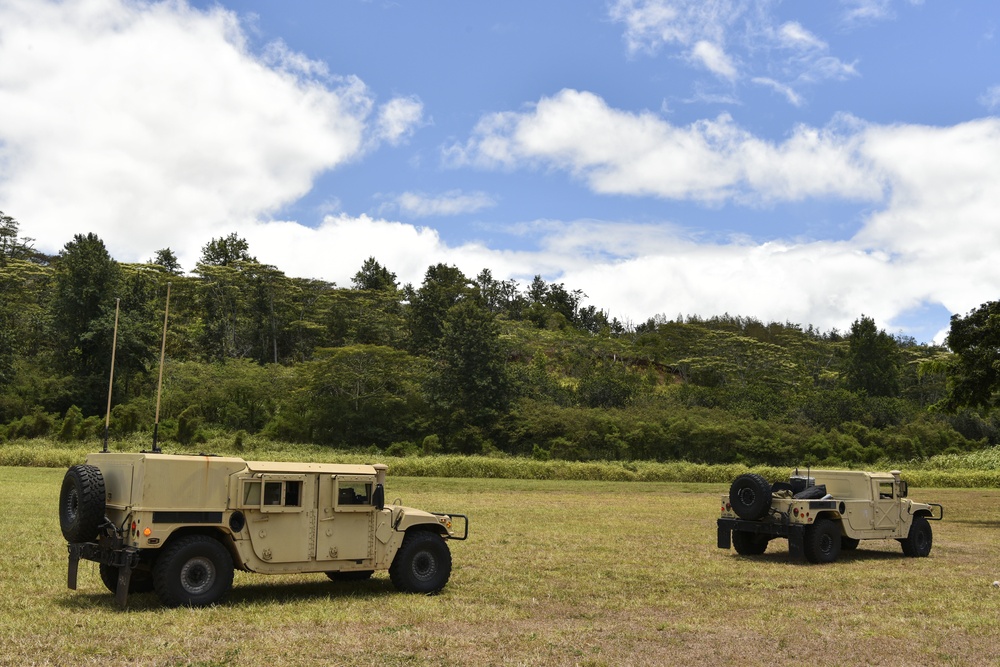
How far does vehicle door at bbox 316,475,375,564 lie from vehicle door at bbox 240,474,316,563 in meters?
0.18

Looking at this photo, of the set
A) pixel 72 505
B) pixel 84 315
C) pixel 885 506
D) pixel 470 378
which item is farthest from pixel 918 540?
pixel 84 315

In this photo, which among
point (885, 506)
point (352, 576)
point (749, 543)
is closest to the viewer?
point (352, 576)

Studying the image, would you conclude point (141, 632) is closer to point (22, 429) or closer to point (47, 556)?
point (47, 556)

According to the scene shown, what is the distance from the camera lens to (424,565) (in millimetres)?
14773

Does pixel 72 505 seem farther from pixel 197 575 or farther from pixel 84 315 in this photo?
pixel 84 315

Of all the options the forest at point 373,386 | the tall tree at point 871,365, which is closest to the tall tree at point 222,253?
the forest at point 373,386

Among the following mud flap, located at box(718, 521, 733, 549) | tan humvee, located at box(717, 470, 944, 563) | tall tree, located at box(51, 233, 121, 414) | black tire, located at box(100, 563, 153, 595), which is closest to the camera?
black tire, located at box(100, 563, 153, 595)

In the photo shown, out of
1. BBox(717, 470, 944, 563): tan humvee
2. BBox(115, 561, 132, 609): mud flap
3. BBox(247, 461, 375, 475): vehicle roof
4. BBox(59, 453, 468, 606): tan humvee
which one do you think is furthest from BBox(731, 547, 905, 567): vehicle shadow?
BBox(115, 561, 132, 609): mud flap

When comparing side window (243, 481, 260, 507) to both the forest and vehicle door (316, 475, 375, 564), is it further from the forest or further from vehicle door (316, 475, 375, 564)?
the forest

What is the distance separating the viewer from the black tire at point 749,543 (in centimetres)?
2091

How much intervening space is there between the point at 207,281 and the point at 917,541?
255 feet

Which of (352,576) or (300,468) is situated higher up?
(300,468)

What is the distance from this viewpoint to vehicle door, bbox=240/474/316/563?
516 inches

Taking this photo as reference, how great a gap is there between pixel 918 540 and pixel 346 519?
14460 millimetres
